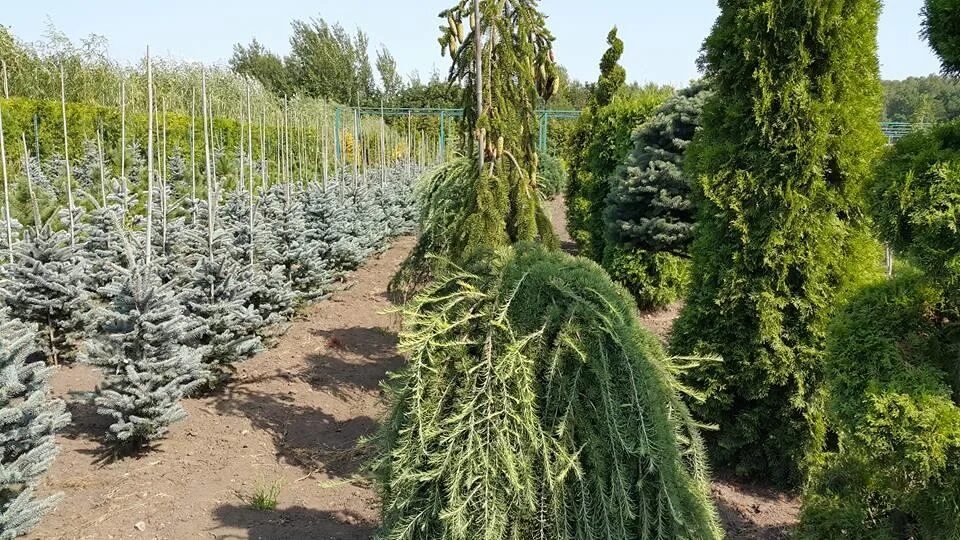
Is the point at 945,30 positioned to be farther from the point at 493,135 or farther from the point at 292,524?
the point at 292,524

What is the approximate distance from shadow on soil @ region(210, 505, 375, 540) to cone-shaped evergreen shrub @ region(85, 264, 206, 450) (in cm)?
91

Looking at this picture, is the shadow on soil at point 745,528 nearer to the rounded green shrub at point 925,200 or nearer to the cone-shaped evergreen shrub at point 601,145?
the rounded green shrub at point 925,200

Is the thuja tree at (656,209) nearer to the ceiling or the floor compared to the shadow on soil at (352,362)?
nearer to the ceiling

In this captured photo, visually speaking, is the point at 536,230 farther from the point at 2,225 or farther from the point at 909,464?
the point at 2,225

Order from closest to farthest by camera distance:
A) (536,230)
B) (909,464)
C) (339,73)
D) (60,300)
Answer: (909,464), (536,230), (60,300), (339,73)

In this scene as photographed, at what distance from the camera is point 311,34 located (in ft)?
136

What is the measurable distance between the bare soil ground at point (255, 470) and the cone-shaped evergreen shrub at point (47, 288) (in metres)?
0.40

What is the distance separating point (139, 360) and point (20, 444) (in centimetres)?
113

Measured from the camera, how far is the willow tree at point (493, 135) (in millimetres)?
4191

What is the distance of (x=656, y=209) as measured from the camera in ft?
27.9

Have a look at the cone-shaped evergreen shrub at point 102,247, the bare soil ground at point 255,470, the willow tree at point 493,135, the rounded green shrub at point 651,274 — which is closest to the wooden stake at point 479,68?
the willow tree at point 493,135

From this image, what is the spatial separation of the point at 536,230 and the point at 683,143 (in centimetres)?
467

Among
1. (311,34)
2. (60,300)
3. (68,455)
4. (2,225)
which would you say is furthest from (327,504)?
(311,34)

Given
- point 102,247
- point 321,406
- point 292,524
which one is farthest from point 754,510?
point 102,247
